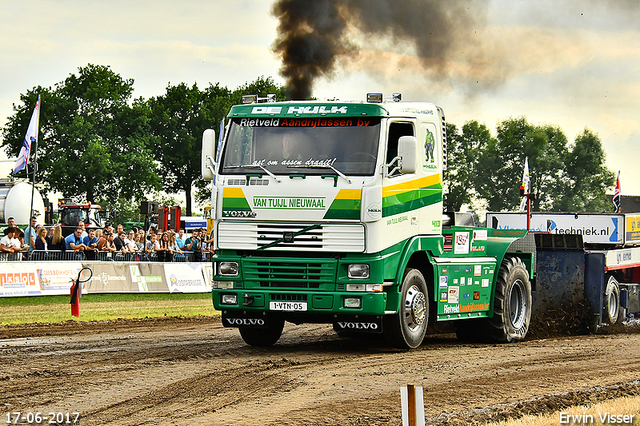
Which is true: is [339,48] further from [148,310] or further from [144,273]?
[144,273]

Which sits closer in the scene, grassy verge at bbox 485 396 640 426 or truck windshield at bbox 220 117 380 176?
grassy verge at bbox 485 396 640 426

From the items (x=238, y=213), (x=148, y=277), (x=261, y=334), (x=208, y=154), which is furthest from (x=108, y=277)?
(x=238, y=213)

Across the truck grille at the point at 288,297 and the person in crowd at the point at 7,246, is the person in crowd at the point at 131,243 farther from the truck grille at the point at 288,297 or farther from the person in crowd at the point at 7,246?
the truck grille at the point at 288,297

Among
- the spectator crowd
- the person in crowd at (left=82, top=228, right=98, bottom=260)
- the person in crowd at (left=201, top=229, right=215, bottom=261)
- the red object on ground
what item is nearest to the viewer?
the red object on ground

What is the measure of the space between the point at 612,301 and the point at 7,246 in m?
13.9

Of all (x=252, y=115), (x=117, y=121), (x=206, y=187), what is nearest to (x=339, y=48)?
(x=252, y=115)

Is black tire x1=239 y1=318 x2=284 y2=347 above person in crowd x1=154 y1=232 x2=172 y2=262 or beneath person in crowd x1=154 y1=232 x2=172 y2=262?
beneath

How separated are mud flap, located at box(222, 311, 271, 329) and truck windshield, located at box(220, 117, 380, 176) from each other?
6.43 ft

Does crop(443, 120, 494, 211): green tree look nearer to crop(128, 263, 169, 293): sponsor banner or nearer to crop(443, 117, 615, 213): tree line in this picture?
crop(443, 117, 615, 213): tree line

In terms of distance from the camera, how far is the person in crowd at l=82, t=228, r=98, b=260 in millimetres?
22406

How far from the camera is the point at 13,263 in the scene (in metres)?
19.7

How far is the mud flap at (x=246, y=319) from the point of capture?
11516mm

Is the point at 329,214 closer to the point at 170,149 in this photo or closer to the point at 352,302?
the point at 352,302

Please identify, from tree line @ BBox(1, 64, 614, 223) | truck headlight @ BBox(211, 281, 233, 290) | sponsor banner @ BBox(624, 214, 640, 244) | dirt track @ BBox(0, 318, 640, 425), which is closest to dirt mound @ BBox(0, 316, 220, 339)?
dirt track @ BBox(0, 318, 640, 425)
